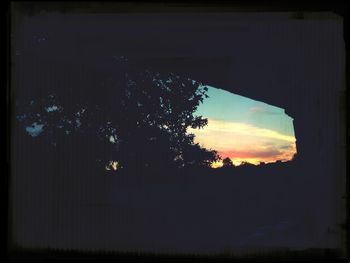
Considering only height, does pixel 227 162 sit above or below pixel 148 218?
above

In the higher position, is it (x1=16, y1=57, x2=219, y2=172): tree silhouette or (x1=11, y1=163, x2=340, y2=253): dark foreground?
(x1=16, y1=57, x2=219, y2=172): tree silhouette

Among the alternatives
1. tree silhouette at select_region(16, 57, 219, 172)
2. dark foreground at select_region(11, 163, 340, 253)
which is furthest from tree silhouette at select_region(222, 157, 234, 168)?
dark foreground at select_region(11, 163, 340, 253)

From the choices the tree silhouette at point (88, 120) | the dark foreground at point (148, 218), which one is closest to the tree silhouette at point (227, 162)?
the tree silhouette at point (88, 120)

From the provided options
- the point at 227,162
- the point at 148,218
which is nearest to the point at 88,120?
the point at 148,218

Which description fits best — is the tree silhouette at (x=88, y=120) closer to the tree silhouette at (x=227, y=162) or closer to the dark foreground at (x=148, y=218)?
the dark foreground at (x=148, y=218)

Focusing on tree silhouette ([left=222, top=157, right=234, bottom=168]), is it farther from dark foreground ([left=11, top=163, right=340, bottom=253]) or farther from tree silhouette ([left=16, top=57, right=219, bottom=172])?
dark foreground ([left=11, top=163, right=340, bottom=253])

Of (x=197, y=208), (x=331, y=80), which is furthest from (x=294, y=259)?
(x=331, y=80)

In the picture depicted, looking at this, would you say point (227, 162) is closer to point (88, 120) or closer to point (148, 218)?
point (148, 218)

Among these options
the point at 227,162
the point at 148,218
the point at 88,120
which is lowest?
the point at 148,218

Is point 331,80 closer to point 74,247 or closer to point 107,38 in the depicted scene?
point 107,38

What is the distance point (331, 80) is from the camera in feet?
13.6

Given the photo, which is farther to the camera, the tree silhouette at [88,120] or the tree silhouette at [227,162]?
the tree silhouette at [227,162]

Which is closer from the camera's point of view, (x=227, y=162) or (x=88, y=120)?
(x=88, y=120)

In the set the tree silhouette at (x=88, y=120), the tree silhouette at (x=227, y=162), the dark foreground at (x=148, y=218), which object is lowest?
the dark foreground at (x=148, y=218)
